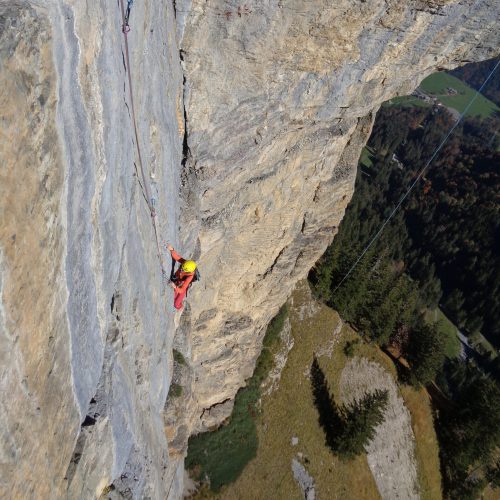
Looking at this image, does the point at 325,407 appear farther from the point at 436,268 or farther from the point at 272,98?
the point at 436,268

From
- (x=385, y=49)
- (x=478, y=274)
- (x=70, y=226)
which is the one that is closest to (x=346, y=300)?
(x=385, y=49)

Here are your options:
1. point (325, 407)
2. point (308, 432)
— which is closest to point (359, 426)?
point (325, 407)

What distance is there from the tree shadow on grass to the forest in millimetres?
4706

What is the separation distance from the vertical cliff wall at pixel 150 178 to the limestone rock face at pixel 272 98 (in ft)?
0.18

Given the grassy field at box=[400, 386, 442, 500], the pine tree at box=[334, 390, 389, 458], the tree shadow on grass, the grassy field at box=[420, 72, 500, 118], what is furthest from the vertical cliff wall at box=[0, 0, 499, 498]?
the grassy field at box=[420, 72, 500, 118]

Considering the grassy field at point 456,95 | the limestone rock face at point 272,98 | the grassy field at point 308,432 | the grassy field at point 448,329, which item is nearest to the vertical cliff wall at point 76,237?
the limestone rock face at point 272,98

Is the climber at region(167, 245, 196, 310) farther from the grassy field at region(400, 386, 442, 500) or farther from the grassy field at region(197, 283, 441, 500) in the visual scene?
the grassy field at region(400, 386, 442, 500)

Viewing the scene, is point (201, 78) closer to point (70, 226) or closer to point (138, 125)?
point (138, 125)

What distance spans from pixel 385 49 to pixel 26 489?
1218 cm

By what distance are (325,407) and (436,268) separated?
157 ft

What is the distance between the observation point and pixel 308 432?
77.5ft

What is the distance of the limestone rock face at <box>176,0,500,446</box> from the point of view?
962 cm

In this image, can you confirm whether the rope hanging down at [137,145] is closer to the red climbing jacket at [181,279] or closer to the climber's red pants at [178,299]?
the red climbing jacket at [181,279]

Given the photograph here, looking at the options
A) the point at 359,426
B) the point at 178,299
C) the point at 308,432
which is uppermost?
the point at 178,299
